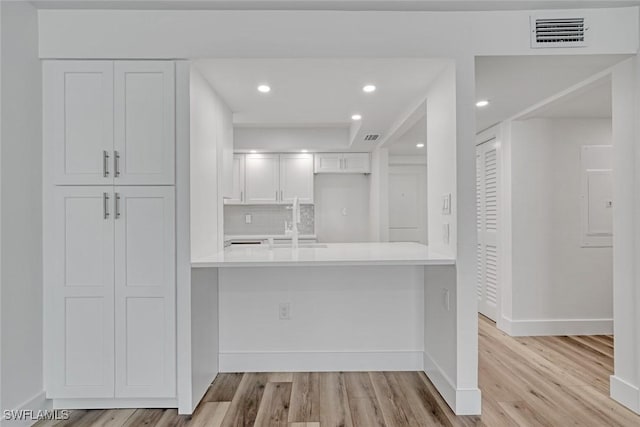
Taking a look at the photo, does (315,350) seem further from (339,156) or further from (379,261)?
(339,156)

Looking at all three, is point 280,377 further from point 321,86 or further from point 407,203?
point 407,203

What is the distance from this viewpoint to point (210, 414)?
235 cm

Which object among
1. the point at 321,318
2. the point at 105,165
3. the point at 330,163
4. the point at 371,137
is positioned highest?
the point at 371,137

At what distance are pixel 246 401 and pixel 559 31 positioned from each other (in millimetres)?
2986

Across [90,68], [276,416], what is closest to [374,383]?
[276,416]

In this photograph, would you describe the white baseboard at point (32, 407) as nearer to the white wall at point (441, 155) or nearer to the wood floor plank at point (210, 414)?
the wood floor plank at point (210, 414)

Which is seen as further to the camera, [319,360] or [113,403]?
[319,360]

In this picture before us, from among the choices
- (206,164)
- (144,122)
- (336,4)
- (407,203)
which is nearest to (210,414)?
(206,164)

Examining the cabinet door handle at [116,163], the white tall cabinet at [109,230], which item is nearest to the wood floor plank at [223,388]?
the white tall cabinet at [109,230]

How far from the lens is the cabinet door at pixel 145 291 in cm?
235

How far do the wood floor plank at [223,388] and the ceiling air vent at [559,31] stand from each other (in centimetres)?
294

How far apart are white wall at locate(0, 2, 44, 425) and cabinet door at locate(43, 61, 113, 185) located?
0.22 feet

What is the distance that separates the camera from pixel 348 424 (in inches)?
87.3

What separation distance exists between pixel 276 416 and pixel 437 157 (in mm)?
1963
